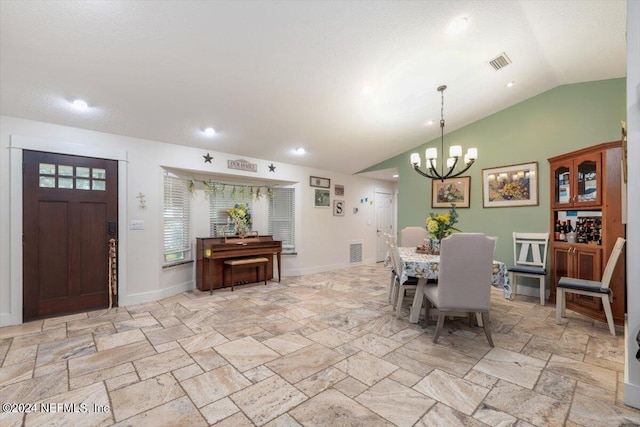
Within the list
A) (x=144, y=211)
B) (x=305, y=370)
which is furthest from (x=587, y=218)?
(x=144, y=211)

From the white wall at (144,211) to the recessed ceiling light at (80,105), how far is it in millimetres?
478

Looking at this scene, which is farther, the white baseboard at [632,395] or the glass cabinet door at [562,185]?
the glass cabinet door at [562,185]

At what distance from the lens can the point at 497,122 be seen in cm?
475

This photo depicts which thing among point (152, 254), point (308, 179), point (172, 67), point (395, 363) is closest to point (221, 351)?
point (395, 363)

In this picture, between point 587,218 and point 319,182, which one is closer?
point 587,218

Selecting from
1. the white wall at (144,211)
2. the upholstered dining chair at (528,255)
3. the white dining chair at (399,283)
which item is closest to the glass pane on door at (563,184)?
the upholstered dining chair at (528,255)

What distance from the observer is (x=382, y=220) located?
25.0ft

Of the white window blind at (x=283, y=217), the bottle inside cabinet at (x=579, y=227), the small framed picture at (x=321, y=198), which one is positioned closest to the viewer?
the bottle inside cabinet at (x=579, y=227)

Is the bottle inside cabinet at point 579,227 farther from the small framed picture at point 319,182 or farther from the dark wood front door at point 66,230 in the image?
the dark wood front door at point 66,230

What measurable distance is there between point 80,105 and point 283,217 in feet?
11.4

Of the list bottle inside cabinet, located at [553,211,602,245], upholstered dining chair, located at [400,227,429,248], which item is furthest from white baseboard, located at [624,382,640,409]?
upholstered dining chair, located at [400,227,429,248]

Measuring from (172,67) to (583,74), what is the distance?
5071 mm

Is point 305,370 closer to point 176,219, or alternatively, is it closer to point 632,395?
point 632,395

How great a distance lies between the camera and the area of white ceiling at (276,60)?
2.23 m
